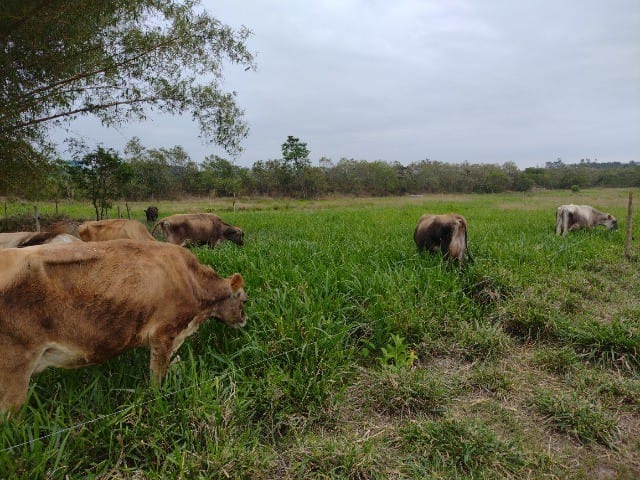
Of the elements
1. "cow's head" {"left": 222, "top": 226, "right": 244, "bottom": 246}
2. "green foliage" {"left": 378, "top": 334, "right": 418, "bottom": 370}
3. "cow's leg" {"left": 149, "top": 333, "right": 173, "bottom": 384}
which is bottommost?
"green foliage" {"left": 378, "top": 334, "right": 418, "bottom": 370}

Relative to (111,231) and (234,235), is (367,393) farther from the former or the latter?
(234,235)

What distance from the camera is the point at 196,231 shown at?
32.5 ft

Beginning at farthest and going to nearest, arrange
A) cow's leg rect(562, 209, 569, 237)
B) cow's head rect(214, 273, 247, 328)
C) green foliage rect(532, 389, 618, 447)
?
cow's leg rect(562, 209, 569, 237)
cow's head rect(214, 273, 247, 328)
green foliage rect(532, 389, 618, 447)

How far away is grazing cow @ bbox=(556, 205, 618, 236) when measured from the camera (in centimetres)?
1088

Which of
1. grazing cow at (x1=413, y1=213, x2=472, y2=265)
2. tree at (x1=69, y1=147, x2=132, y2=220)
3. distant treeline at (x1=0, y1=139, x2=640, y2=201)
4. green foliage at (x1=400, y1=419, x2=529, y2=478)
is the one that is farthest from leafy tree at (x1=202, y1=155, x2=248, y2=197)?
green foliage at (x1=400, y1=419, x2=529, y2=478)

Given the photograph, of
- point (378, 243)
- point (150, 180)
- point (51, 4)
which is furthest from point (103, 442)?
point (150, 180)

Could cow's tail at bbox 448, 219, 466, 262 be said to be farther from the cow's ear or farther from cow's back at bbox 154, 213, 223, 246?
cow's back at bbox 154, 213, 223, 246

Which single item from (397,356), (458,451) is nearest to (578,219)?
(397,356)

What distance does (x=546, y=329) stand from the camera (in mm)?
4469

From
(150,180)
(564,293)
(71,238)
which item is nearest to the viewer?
(564,293)

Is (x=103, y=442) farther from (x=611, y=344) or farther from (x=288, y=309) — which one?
(x=611, y=344)

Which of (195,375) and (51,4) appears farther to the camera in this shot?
(51,4)

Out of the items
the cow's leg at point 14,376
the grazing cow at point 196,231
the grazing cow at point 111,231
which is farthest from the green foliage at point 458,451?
the grazing cow at point 196,231

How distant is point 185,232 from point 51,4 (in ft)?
17.0
